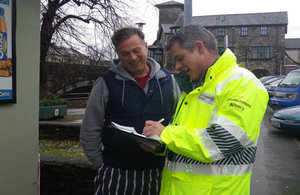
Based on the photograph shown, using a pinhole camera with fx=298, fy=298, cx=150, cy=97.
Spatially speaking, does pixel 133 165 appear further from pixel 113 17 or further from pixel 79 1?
pixel 79 1

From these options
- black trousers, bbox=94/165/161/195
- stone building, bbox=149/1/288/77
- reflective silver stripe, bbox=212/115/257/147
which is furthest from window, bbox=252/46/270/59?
reflective silver stripe, bbox=212/115/257/147

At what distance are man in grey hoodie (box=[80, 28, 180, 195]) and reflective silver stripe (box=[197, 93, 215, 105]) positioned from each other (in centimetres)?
79

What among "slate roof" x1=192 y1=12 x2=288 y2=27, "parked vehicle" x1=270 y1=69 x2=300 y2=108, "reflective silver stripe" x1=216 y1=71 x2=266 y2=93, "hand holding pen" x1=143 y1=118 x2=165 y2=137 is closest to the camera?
"reflective silver stripe" x1=216 y1=71 x2=266 y2=93

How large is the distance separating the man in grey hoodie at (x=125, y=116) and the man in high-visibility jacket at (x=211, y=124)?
0.52 m

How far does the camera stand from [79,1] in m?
11.9

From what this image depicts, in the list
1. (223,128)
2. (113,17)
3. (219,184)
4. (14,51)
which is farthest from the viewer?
(113,17)

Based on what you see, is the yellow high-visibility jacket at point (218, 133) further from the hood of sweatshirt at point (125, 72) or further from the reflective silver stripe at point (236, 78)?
A: the hood of sweatshirt at point (125, 72)

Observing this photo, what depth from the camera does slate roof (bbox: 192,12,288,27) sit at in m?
46.6

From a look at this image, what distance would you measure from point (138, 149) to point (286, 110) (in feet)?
25.0

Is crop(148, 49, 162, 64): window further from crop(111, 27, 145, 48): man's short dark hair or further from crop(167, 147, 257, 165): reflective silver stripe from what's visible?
crop(167, 147, 257, 165): reflective silver stripe

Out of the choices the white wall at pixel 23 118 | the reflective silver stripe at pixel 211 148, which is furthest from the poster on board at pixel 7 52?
the reflective silver stripe at pixel 211 148

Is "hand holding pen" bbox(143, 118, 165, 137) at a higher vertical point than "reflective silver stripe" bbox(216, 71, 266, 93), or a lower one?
lower

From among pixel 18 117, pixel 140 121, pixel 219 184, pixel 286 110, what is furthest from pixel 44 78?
pixel 219 184

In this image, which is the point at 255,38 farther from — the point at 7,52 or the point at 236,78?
the point at 236,78
